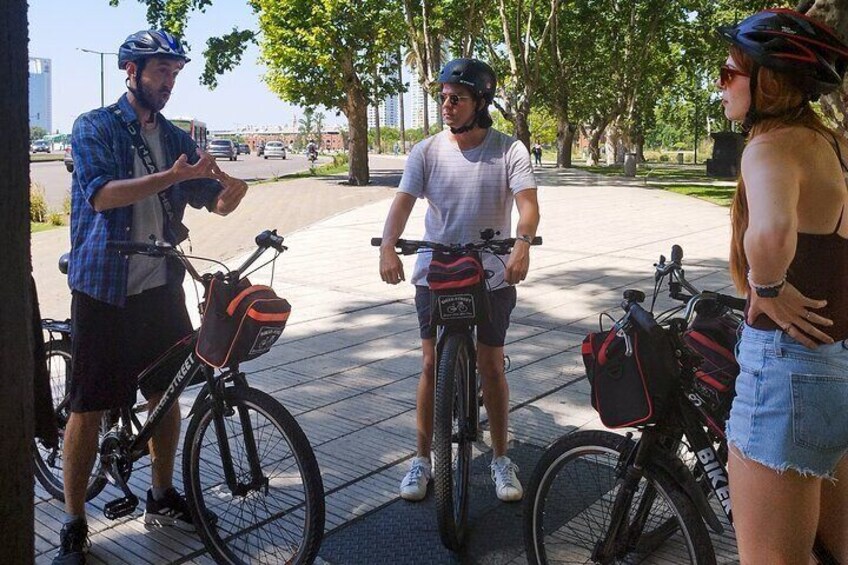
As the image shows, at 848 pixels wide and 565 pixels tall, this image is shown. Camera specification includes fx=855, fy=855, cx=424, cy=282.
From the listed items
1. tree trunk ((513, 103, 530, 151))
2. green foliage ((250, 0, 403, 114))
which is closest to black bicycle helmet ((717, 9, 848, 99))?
green foliage ((250, 0, 403, 114))

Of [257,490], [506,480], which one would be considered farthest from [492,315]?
[257,490]

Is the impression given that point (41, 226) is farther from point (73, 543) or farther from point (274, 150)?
point (274, 150)

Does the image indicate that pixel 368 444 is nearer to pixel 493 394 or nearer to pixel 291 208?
pixel 493 394

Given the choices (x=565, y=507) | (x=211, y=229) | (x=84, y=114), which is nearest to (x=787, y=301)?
(x=565, y=507)

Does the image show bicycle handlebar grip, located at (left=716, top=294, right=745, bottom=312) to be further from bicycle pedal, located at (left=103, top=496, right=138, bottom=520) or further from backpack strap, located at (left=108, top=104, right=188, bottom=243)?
bicycle pedal, located at (left=103, top=496, right=138, bottom=520)

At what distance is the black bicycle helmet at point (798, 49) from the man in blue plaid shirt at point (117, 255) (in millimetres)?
1852

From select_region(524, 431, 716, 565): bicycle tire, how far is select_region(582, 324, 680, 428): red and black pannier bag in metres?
0.21

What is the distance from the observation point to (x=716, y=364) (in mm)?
2459

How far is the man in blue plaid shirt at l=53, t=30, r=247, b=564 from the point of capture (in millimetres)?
3123

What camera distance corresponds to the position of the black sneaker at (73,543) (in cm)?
325

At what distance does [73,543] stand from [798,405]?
2682 mm

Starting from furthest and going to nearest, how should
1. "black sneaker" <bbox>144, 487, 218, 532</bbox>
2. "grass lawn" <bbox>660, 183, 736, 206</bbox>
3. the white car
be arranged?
the white car → "grass lawn" <bbox>660, 183, 736, 206</bbox> → "black sneaker" <bbox>144, 487, 218, 532</bbox>

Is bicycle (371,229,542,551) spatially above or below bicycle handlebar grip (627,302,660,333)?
below

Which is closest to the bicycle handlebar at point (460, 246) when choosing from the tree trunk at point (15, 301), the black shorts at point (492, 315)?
the black shorts at point (492, 315)
